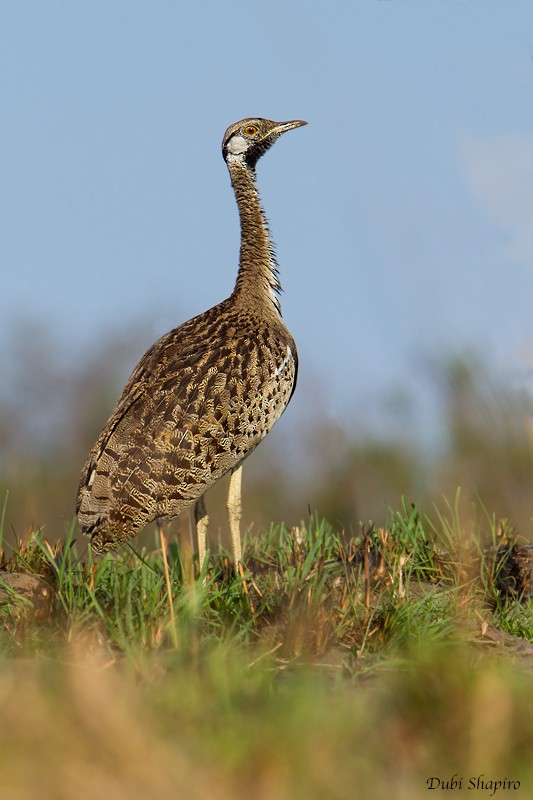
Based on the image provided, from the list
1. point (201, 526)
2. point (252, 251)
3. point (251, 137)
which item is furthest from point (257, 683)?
point (251, 137)

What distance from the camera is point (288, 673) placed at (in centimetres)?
494

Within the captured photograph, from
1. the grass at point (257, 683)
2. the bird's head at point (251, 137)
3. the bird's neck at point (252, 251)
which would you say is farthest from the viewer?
the bird's head at point (251, 137)

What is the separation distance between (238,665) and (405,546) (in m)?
3.19

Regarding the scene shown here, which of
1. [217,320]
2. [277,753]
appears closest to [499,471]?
[277,753]

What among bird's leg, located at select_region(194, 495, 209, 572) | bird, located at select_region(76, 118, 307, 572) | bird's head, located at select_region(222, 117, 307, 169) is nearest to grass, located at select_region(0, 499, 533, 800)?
bird, located at select_region(76, 118, 307, 572)

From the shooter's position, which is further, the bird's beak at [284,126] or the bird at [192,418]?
the bird's beak at [284,126]

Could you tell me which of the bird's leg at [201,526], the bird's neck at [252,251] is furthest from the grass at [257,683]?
the bird's neck at [252,251]

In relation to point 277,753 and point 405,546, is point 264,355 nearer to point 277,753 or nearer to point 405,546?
point 405,546

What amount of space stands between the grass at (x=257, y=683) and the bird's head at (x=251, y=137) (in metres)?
3.74

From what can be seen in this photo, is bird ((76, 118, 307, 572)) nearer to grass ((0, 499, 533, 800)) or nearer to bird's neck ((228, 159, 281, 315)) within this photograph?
bird's neck ((228, 159, 281, 315))

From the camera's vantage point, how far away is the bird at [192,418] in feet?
22.0

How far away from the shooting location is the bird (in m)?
6.71

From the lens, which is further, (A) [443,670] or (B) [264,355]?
(B) [264,355]

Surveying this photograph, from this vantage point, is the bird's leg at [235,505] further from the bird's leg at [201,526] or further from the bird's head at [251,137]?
the bird's head at [251,137]
